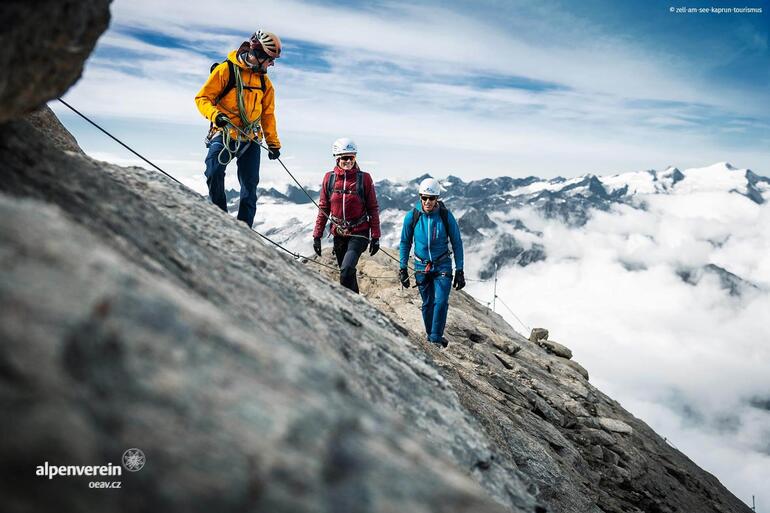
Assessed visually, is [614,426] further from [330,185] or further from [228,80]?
[228,80]

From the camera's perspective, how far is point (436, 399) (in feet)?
20.7

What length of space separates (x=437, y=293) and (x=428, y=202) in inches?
86.6

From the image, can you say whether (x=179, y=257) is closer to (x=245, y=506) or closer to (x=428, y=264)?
(x=245, y=506)

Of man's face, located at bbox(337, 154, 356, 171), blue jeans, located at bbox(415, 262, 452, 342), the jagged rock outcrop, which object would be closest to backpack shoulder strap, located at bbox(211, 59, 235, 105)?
man's face, located at bbox(337, 154, 356, 171)

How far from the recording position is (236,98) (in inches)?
405

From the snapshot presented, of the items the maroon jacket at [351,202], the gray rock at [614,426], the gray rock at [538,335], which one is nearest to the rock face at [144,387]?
the maroon jacket at [351,202]

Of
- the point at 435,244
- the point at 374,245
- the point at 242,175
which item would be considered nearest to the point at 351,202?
the point at 374,245

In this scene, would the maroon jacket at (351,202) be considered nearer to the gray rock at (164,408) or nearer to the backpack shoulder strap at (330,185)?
the backpack shoulder strap at (330,185)

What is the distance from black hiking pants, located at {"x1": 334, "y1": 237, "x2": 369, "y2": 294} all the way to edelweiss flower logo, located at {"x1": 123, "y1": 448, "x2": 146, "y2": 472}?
904 centimetres

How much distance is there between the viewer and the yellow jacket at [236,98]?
1002 cm

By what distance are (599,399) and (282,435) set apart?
18086 mm

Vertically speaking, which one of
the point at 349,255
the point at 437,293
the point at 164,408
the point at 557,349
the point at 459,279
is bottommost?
the point at 557,349

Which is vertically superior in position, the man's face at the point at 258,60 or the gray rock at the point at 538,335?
the man's face at the point at 258,60

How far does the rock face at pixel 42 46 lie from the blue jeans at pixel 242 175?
20.2 feet
